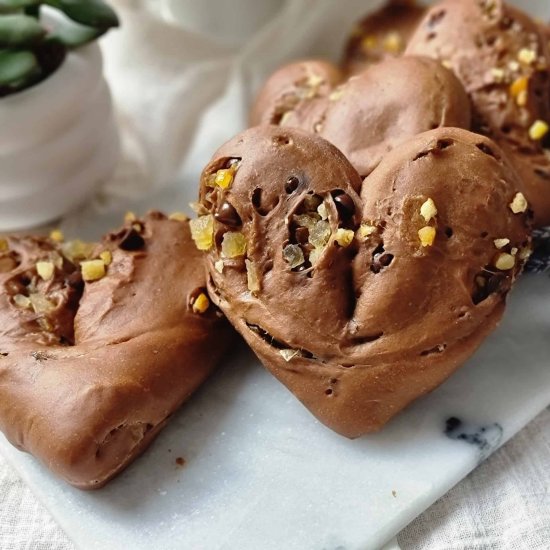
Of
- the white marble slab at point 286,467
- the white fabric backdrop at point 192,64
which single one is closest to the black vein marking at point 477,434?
the white marble slab at point 286,467

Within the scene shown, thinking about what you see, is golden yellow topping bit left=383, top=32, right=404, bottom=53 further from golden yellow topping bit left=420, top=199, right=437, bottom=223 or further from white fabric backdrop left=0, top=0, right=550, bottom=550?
golden yellow topping bit left=420, top=199, right=437, bottom=223

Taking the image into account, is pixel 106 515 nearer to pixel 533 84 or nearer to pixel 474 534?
pixel 474 534

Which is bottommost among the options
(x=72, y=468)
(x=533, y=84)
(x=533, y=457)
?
(x=533, y=457)

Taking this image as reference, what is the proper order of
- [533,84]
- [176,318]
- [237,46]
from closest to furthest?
[176,318] < [533,84] < [237,46]

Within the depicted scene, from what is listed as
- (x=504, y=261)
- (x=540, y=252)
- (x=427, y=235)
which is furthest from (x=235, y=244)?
(x=540, y=252)

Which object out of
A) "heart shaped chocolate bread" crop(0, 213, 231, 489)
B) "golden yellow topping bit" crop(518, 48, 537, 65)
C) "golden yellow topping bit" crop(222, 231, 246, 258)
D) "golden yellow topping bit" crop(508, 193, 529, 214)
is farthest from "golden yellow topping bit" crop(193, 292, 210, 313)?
"golden yellow topping bit" crop(518, 48, 537, 65)

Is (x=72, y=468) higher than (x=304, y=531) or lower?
higher

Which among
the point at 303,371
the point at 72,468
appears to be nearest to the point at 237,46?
the point at 303,371
